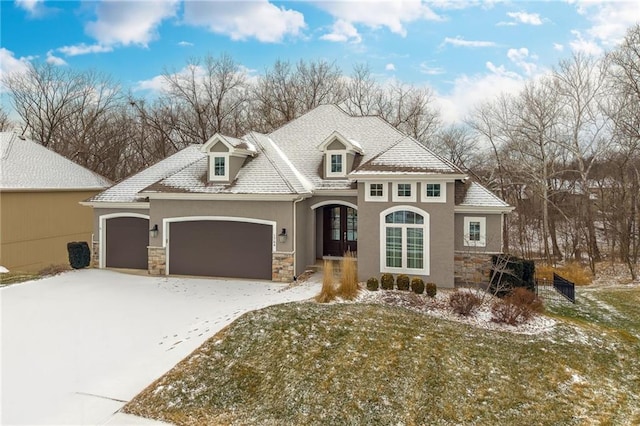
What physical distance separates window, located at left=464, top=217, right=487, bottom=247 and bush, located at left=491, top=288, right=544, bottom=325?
234 centimetres

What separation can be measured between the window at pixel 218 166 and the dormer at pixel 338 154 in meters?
3.76

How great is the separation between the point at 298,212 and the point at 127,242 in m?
7.45

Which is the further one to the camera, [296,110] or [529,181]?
[296,110]

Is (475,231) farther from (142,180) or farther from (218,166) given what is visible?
(142,180)

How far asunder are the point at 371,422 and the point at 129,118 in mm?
34086

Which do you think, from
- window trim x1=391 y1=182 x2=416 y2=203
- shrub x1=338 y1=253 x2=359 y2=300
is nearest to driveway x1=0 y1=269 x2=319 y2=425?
shrub x1=338 y1=253 x2=359 y2=300

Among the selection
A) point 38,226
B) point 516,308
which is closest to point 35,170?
point 38,226

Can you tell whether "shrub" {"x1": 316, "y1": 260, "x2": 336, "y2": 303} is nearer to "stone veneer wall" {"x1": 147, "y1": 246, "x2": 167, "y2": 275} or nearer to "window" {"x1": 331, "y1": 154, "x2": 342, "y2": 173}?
"window" {"x1": 331, "y1": 154, "x2": 342, "y2": 173}

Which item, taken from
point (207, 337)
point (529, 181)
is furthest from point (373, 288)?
point (529, 181)

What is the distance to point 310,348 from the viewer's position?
8148mm

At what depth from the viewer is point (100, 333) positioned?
9.07 m

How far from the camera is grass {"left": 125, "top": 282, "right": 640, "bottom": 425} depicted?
21.0 feet

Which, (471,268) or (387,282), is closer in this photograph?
(387,282)

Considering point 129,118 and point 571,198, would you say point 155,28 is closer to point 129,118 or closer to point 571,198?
point 129,118
